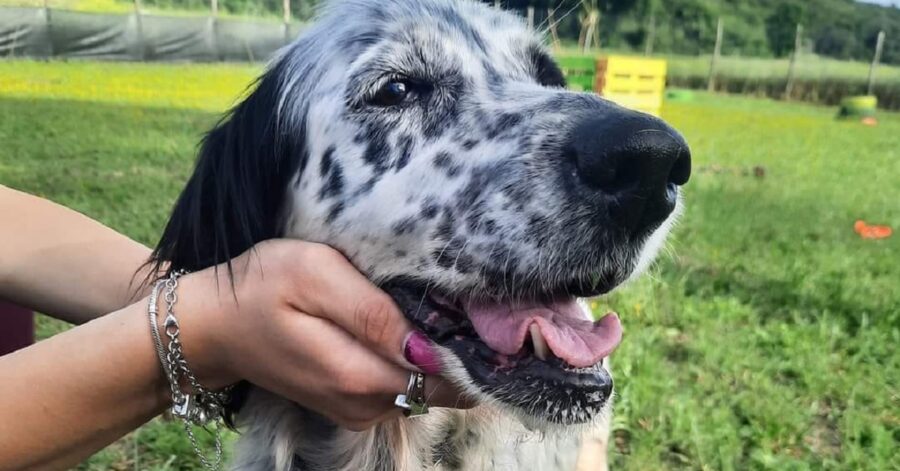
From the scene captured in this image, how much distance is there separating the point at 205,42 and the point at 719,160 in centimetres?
612

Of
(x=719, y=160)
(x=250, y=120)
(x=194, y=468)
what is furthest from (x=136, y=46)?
(x=719, y=160)

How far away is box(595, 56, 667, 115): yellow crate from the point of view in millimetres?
9564

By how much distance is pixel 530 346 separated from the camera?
5.32 ft

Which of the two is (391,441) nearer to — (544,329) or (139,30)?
(544,329)

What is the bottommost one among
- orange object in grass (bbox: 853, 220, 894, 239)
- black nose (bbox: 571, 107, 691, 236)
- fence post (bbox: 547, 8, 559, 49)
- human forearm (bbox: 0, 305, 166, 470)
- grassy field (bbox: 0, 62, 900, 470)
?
orange object in grass (bbox: 853, 220, 894, 239)

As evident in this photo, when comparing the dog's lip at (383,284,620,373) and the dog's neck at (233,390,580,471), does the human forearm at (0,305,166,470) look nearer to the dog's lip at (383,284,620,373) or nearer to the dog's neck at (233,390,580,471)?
the dog's neck at (233,390,580,471)

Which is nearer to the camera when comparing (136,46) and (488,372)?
(488,372)

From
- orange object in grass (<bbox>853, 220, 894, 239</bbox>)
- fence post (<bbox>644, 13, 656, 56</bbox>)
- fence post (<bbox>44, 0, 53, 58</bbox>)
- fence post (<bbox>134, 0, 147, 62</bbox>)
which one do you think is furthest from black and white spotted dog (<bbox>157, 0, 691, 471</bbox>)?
fence post (<bbox>644, 13, 656, 56</bbox>)

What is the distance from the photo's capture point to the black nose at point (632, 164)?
1.43 meters

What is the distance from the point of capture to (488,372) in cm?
162

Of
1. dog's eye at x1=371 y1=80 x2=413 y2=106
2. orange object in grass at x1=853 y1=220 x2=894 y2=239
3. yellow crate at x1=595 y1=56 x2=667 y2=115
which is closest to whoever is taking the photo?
dog's eye at x1=371 y1=80 x2=413 y2=106

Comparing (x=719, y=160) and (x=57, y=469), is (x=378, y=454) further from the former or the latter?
(x=719, y=160)

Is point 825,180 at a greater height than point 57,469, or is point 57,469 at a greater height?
point 57,469

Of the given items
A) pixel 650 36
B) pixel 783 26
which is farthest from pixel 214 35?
pixel 783 26
